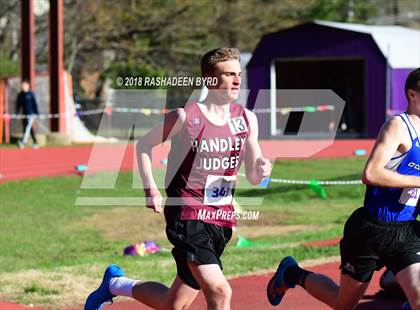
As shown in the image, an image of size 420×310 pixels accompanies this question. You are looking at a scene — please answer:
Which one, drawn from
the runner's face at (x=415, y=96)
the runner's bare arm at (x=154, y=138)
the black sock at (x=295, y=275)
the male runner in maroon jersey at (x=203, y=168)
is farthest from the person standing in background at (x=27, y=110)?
the runner's face at (x=415, y=96)

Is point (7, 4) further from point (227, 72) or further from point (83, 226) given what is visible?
point (227, 72)

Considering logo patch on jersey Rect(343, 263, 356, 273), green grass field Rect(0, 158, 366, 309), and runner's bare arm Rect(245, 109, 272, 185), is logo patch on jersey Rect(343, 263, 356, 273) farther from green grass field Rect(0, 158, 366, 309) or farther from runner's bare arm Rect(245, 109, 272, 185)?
green grass field Rect(0, 158, 366, 309)

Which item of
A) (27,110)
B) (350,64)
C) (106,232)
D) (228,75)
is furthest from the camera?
(350,64)

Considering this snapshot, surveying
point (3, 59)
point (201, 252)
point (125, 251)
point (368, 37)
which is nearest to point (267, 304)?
point (201, 252)

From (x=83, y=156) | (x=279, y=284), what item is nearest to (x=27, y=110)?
(x=83, y=156)

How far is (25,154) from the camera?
2242cm

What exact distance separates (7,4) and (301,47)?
12.3 meters

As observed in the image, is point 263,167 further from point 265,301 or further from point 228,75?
point 265,301

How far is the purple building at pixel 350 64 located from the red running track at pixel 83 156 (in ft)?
13.7

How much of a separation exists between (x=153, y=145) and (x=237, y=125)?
0.55 meters

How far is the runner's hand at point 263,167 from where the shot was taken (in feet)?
17.6

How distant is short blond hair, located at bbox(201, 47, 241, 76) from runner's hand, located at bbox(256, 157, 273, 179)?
63 centimetres

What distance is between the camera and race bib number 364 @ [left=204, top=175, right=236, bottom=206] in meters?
5.41

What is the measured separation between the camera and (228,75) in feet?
17.6
